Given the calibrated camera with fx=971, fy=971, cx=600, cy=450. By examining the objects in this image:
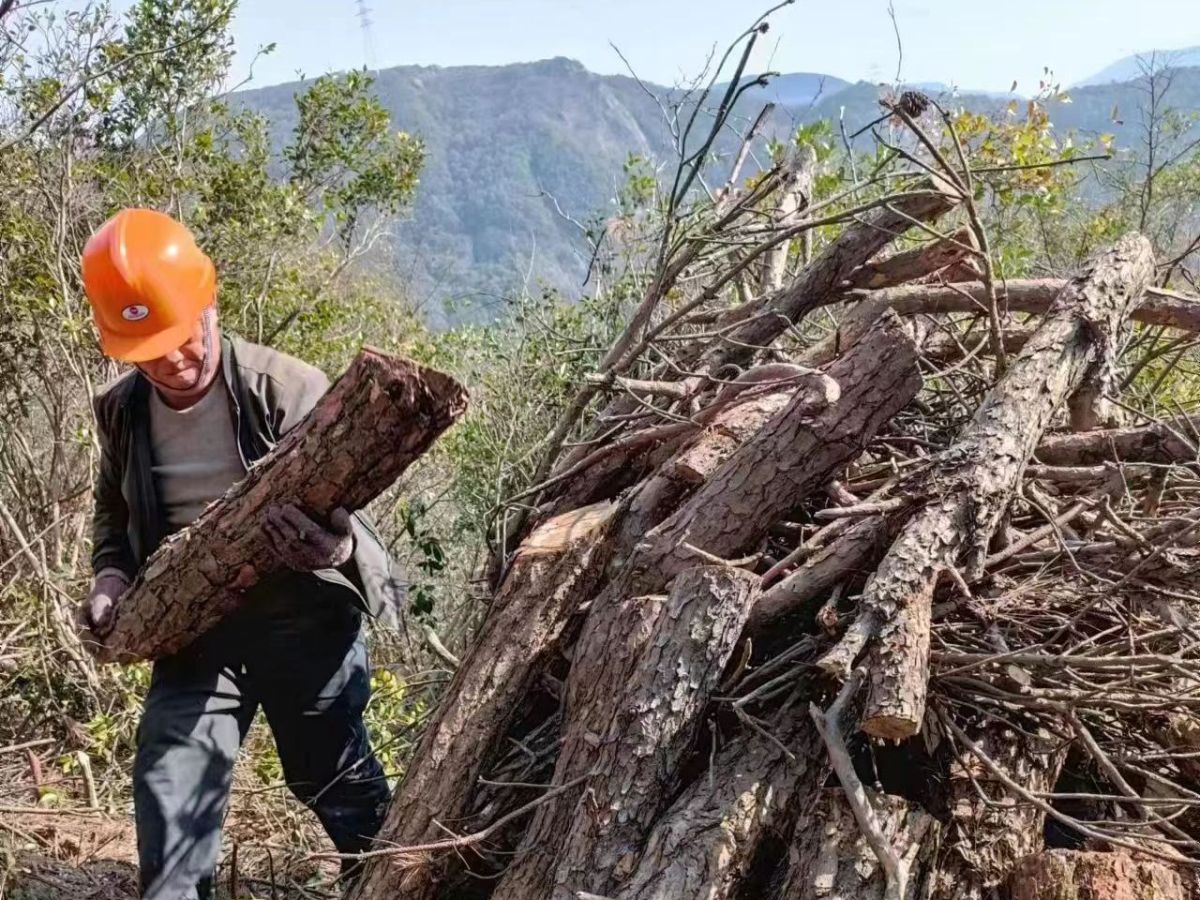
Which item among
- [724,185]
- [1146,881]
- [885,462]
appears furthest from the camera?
[724,185]

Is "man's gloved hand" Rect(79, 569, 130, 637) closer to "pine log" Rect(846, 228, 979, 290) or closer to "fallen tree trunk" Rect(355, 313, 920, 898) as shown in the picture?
"fallen tree trunk" Rect(355, 313, 920, 898)

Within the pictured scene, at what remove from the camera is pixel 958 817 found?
1.91 metres

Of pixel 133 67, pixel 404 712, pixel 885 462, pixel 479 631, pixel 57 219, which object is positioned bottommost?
pixel 404 712

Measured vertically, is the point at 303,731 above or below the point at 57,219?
below

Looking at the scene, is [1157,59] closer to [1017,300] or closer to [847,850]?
A: [1017,300]

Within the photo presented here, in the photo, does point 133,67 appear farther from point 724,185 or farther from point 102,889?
point 102,889

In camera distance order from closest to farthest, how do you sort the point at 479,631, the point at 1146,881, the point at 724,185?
1. the point at 1146,881
2. the point at 479,631
3. the point at 724,185

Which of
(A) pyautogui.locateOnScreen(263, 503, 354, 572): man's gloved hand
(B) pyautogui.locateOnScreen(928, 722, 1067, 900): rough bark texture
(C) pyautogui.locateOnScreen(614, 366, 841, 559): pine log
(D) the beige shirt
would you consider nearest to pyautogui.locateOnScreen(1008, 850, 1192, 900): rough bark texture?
(B) pyautogui.locateOnScreen(928, 722, 1067, 900): rough bark texture

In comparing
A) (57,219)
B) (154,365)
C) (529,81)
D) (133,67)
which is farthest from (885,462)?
(529,81)

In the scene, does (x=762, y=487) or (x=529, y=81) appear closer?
(x=762, y=487)

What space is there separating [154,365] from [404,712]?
2.68 m

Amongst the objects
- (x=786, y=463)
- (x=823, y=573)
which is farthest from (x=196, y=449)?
(x=823, y=573)

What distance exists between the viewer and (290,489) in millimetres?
2312

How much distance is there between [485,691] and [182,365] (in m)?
1.22
